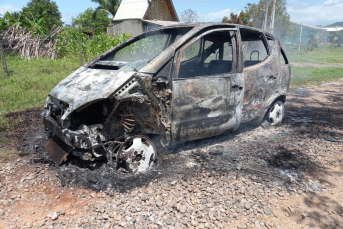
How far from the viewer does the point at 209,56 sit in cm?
503

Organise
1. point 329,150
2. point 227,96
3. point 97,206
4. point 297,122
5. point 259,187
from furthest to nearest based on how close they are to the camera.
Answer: point 297,122 < point 329,150 < point 227,96 < point 259,187 < point 97,206

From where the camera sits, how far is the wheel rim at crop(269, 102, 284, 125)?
5.11 m

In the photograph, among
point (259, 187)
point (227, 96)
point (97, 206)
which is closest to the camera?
point (97, 206)

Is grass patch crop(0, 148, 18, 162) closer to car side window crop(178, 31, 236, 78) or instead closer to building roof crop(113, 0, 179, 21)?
car side window crop(178, 31, 236, 78)

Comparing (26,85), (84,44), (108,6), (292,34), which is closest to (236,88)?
(26,85)

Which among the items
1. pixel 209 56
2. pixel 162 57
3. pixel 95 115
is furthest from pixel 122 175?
pixel 209 56

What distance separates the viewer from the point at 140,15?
23.0 meters

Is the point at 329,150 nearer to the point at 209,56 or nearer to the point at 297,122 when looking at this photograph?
the point at 297,122

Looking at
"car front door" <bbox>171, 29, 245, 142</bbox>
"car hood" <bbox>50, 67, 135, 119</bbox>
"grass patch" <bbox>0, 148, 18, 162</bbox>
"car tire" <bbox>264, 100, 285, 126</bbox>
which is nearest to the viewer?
"car hood" <bbox>50, 67, 135, 119</bbox>

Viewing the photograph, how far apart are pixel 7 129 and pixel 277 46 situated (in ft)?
17.5

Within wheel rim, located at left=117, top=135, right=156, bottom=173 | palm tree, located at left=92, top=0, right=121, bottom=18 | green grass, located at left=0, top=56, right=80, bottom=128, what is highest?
palm tree, located at left=92, top=0, right=121, bottom=18

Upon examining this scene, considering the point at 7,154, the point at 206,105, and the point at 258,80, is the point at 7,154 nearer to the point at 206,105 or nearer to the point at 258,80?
the point at 206,105

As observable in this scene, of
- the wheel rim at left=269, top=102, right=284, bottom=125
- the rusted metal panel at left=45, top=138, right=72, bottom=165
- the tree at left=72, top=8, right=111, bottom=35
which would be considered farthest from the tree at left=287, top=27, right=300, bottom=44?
the rusted metal panel at left=45, top=138, right=72, bottom=165

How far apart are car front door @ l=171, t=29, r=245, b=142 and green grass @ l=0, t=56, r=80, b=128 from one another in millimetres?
3759
